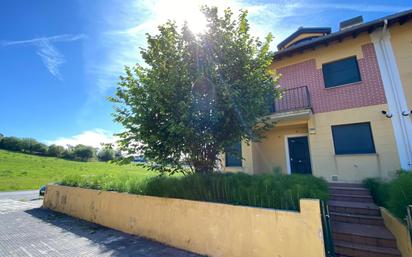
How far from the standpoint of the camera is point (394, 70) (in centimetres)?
790

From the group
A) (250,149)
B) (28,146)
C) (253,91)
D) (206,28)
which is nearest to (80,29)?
(206,28)

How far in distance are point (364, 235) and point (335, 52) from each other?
26.6 ft

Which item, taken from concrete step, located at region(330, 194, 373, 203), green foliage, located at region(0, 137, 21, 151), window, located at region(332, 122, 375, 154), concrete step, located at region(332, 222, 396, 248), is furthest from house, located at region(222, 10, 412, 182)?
green foliage, located at region(0, 137, 21, 151)

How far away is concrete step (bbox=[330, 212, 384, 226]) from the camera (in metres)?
5.09

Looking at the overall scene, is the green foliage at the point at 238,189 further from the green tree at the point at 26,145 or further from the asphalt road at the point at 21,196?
the green tree at the point at 26,145

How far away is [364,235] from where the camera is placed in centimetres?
442

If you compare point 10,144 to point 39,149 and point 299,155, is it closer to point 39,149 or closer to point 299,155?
point 39,149

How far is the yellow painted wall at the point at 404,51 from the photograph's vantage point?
25.1 ft

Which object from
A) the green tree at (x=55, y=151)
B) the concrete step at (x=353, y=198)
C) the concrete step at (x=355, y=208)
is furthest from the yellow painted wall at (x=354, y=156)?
the green tree at (x=55, y=151)

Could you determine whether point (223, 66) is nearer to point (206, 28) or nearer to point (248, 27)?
point (206, 28)

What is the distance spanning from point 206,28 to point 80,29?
6.80 meters

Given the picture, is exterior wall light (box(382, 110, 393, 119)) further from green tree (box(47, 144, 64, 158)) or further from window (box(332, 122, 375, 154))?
green tree (box(47, 144, 64, 158))

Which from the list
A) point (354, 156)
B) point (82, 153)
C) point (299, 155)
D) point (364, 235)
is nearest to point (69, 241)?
point (364, 235)

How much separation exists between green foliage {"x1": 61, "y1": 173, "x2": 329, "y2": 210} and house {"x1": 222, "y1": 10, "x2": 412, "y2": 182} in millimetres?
1635
